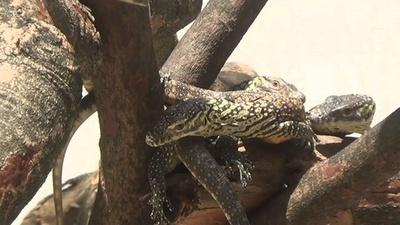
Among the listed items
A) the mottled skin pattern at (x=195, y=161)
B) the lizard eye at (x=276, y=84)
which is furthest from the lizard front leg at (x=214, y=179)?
the lizard eye at (x=276, y=84)

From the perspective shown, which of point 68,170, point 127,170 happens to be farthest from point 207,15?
point 68,170

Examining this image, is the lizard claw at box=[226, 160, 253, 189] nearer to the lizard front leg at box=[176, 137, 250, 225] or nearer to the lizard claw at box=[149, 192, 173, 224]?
the lizard front leg at box=[176, 137, 250, 225]

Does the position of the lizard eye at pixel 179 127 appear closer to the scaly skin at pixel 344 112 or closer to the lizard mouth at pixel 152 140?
the lizard mouth at pixel 152 140

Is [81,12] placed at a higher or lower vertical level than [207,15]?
higher

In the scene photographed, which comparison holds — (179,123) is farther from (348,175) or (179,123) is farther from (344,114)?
(344,114)

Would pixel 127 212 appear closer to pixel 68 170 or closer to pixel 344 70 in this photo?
pixel 68 170

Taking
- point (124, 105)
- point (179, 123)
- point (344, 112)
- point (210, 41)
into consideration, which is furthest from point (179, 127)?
point (344, 112)
